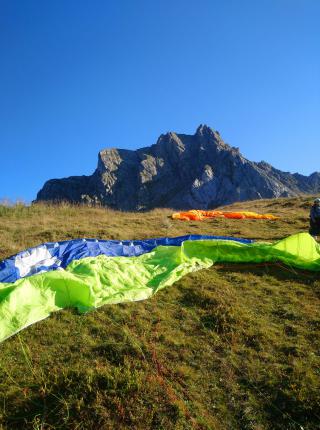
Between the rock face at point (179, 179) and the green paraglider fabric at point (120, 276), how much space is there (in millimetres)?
111971

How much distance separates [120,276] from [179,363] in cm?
313

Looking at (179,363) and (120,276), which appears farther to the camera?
(120,276)

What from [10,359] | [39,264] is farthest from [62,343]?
[39,264]

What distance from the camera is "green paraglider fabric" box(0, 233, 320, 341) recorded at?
5.84 m

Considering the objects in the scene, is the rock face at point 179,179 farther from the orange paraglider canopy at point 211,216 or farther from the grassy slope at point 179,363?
the grassy slope at point 179,363

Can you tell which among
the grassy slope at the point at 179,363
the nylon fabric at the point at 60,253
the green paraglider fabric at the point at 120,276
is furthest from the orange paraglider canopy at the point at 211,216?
the grassy slope at the point at 179,363

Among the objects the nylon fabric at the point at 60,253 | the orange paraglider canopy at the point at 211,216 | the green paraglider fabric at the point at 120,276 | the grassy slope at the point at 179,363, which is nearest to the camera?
the grassy slope at the point at 179,363

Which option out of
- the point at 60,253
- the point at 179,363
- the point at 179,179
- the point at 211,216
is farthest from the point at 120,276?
the point at 179,179

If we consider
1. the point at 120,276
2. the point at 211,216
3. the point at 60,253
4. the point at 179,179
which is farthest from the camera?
the point at 179,179

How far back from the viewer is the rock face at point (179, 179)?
12425 centimetres

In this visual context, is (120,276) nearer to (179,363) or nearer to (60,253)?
(60,253)

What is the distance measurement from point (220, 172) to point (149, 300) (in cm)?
12708

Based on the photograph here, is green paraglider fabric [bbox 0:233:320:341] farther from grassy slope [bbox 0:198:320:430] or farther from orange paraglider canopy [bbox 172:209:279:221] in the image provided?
orange paraglider canopy [bbox 172:209:279:221]

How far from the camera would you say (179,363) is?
4609 millimetres
